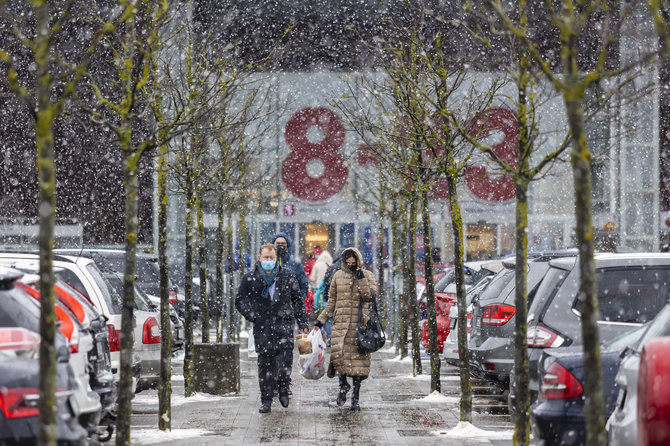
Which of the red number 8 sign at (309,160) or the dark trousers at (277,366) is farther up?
the red number 8 sign at (309,160)

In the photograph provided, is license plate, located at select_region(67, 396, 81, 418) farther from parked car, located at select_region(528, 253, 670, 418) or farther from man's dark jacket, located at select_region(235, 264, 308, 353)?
man's dark jacket, located at select_region(235, 264, 308, 353)

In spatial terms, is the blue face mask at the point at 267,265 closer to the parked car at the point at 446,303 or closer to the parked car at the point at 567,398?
the parked car at the point at 446,303

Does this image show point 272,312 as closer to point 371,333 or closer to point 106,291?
point 371,333

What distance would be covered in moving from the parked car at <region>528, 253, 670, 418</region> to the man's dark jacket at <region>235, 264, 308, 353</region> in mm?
3365

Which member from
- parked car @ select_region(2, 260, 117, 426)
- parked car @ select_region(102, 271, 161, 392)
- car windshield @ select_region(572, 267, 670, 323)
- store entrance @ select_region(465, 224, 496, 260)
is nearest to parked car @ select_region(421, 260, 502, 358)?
parked car @ select_region(102, 271, 161, 392)

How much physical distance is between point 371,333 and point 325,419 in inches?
55.2

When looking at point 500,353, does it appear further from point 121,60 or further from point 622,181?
point 622,181

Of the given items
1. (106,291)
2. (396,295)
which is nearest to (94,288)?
(106,291)

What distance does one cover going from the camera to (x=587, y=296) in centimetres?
532

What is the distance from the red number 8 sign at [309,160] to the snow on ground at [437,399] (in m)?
27.5

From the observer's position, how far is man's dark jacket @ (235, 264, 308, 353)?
39.8 feet

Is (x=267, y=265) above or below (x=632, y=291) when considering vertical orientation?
above

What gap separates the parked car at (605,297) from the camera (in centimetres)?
932

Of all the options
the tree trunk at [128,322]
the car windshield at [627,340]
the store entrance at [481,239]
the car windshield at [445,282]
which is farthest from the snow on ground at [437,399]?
the store entrance at [481,239]
